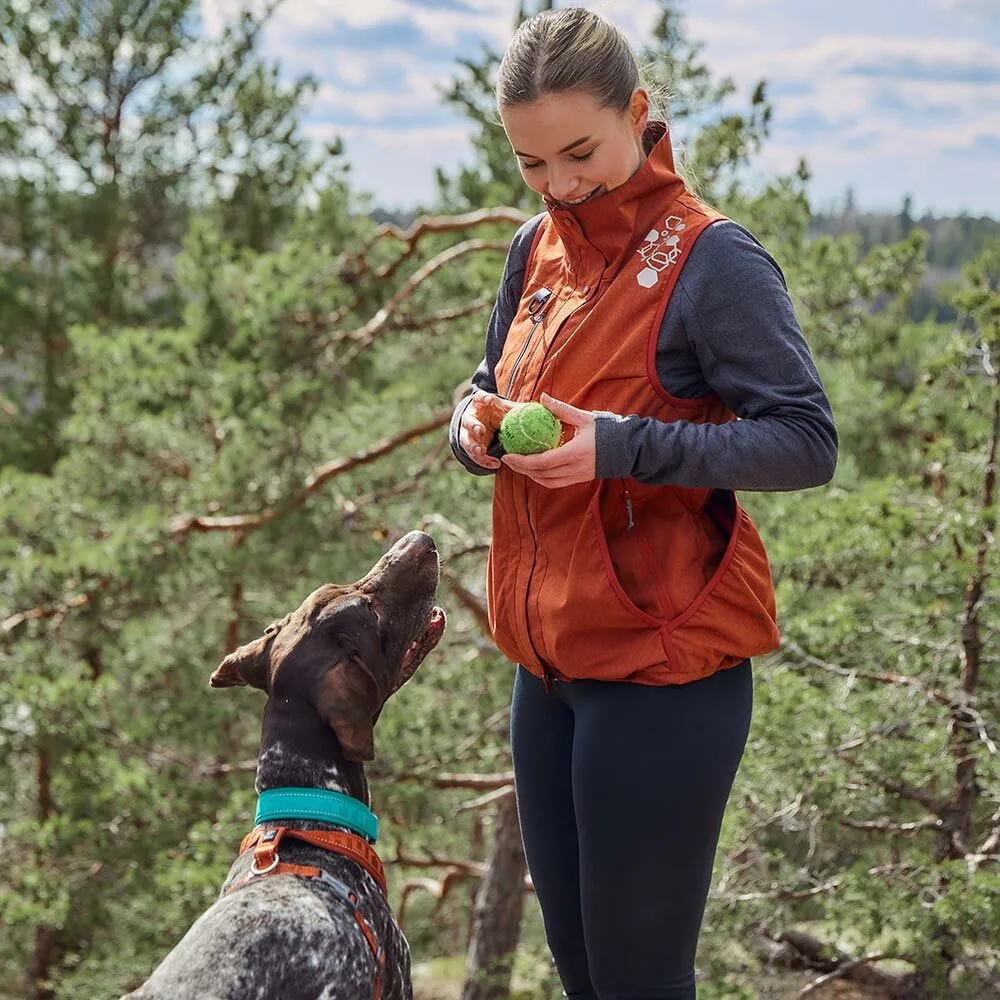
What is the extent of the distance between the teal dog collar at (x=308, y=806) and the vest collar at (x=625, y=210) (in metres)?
1.25

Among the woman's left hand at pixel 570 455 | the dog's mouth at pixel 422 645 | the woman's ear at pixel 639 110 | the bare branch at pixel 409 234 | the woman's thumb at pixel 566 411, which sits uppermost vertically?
the bare branch at pixel 409 234

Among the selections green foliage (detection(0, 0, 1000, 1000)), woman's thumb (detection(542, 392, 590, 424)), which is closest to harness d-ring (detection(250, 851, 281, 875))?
woman's thumb (detection(542, 392, 590, 424))

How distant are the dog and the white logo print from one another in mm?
1090

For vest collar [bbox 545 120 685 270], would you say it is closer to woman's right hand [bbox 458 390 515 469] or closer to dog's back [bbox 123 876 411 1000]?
woman's right hand [bbox 458 390 515 469]

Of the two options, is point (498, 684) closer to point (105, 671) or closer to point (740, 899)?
point (740, 899)

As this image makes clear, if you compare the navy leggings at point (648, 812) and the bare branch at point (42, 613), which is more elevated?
the navy leggings at point (648, 812)

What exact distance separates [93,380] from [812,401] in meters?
7.97

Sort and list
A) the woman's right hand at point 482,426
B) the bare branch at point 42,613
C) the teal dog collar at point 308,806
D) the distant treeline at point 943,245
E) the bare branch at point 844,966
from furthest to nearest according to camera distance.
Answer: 1. the bare branch at point 42,613
2. the distant treeline at point 943,245
3. the bare branch at point 844,966
4. the teal dog collar at point 308,806
5. the woman's right hand at point 482,426

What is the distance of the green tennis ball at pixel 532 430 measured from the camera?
1858 mm

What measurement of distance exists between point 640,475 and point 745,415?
0.20 meters

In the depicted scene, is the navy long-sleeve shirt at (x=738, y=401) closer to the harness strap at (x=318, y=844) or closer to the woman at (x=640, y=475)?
the woman at (x=640, y=475)

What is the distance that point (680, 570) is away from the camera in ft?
6.23

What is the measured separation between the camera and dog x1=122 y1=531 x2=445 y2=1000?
87.7 inches

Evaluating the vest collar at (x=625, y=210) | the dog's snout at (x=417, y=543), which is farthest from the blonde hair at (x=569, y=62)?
the dog's snout at (x=417, y=543)
